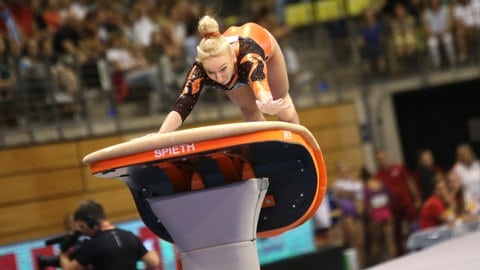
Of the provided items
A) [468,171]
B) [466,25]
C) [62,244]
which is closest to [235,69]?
[62,244]

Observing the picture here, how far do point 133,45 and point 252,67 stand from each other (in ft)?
21.3

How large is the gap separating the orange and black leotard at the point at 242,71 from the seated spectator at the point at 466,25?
32.1 ft

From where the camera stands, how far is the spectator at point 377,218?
11.3 meters

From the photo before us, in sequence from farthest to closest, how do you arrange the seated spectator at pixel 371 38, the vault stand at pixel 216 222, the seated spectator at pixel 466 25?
1. the seated spectator at pixel 466 25
2. the seated spectator at pixel 371 38
3. the vault stand at pixel 216 222

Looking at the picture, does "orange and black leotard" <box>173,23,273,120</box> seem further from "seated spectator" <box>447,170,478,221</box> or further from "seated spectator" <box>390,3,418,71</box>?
"seated spectator" <box>390,3,418,71</box>

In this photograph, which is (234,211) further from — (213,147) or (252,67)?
(252,67)

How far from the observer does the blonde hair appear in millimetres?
4133

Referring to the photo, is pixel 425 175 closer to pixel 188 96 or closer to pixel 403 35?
pixel 403 35

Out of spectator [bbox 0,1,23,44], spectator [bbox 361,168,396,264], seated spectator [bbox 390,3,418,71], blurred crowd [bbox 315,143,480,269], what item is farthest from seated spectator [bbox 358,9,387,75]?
spectator [bbox 0,1,23,44]

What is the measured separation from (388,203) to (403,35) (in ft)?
9.88

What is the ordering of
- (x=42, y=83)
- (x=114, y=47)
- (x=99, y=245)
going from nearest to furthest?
(x=99, y=245)
(x=42, y=83)
(x=114, y=47)

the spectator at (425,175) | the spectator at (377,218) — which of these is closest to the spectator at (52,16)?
the spectator at (377,218)

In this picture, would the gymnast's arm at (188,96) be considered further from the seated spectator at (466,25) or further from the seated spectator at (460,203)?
the seated spectator at (466,25)

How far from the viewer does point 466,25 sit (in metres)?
13.8
